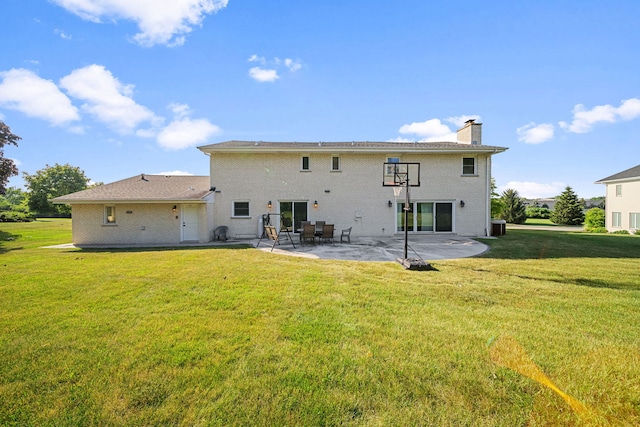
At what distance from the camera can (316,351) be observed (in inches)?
123

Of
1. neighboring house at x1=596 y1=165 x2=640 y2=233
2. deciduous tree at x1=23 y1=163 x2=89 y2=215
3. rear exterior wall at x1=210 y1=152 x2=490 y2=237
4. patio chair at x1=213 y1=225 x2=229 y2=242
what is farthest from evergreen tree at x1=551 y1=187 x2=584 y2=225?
deciduous tree at x1=23 y1=163 x2=89 y2=215

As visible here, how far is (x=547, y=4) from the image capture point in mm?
9555

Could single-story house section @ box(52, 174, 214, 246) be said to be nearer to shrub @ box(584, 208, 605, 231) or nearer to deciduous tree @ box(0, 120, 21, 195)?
deciduous tree @ box(0, 120, 21, 195)

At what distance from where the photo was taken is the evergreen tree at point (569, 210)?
30.5 meters

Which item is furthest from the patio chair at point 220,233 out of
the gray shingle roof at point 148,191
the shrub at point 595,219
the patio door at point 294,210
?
the shrub at point 595,219

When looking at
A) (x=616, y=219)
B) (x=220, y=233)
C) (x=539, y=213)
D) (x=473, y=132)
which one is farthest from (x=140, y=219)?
(x=539, y=213)

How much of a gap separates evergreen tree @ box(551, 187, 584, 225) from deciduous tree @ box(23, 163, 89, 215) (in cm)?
7358

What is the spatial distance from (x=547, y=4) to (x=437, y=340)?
13198 mm

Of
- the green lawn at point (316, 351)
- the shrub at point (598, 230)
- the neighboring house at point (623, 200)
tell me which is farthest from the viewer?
the shrub at point (598, 230)

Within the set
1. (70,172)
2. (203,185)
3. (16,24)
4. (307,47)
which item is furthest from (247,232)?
(70,172)

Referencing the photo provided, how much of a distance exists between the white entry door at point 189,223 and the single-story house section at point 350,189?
3.56ft

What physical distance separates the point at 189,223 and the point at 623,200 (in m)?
36.7

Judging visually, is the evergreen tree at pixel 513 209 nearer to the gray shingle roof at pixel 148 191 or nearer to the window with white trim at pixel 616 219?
the window with white trim at pixel 616 219

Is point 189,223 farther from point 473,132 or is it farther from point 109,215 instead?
point 473,132
